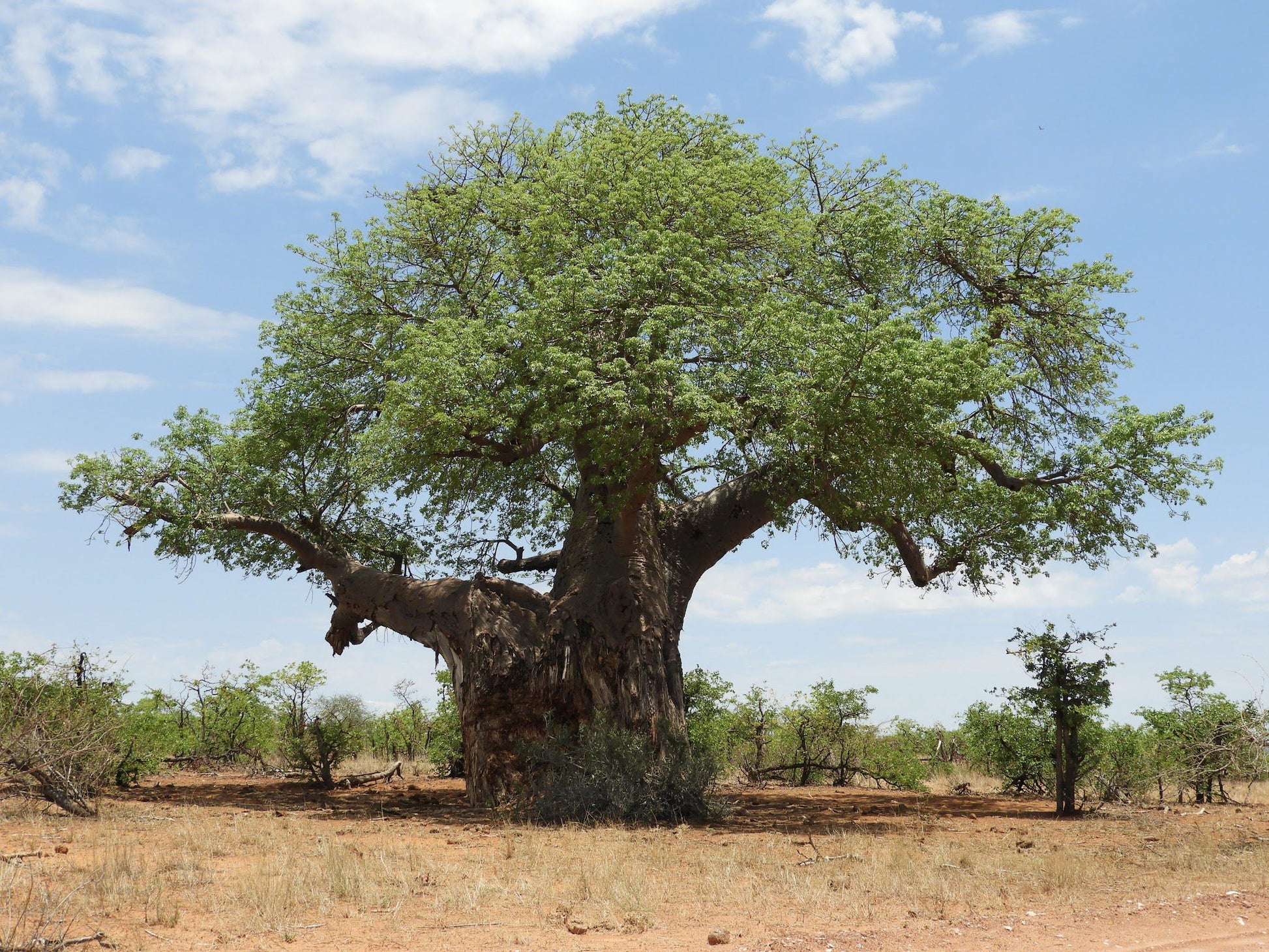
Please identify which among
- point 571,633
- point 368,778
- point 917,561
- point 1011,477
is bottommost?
point 368,778

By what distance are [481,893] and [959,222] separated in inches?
504

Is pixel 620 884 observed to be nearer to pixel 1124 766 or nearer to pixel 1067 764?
pixel 1067 764

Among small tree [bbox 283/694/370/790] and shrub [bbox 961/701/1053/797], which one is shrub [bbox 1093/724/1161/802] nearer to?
shrub [bbox 961/701/1053/797]

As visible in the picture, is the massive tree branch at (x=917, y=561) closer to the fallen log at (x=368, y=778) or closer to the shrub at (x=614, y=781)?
the shrub at (x=614, y=781)

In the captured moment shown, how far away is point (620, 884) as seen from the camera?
7.81 meters

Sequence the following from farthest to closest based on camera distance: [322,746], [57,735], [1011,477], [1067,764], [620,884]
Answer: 1. [322,746]
2. [1011,477]
3. [1067,764]
4. [57,735]
5. [620,884]

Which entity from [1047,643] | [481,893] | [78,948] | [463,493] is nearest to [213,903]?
[78,948]

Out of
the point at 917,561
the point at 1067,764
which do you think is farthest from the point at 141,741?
the point at 1067,764

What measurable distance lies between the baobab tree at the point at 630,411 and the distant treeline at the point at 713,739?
252cm

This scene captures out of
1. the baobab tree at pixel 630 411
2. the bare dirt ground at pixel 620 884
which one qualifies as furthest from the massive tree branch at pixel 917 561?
the bare dirt ground at pixel 620 884

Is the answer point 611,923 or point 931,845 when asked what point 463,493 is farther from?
point 611,923

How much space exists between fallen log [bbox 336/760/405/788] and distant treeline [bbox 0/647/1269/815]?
0.32m

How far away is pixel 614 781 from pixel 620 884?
4.74 meters

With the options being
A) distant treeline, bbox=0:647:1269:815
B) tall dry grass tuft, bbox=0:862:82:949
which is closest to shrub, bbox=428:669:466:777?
distant treeline, bbox=0:647:1269:815
